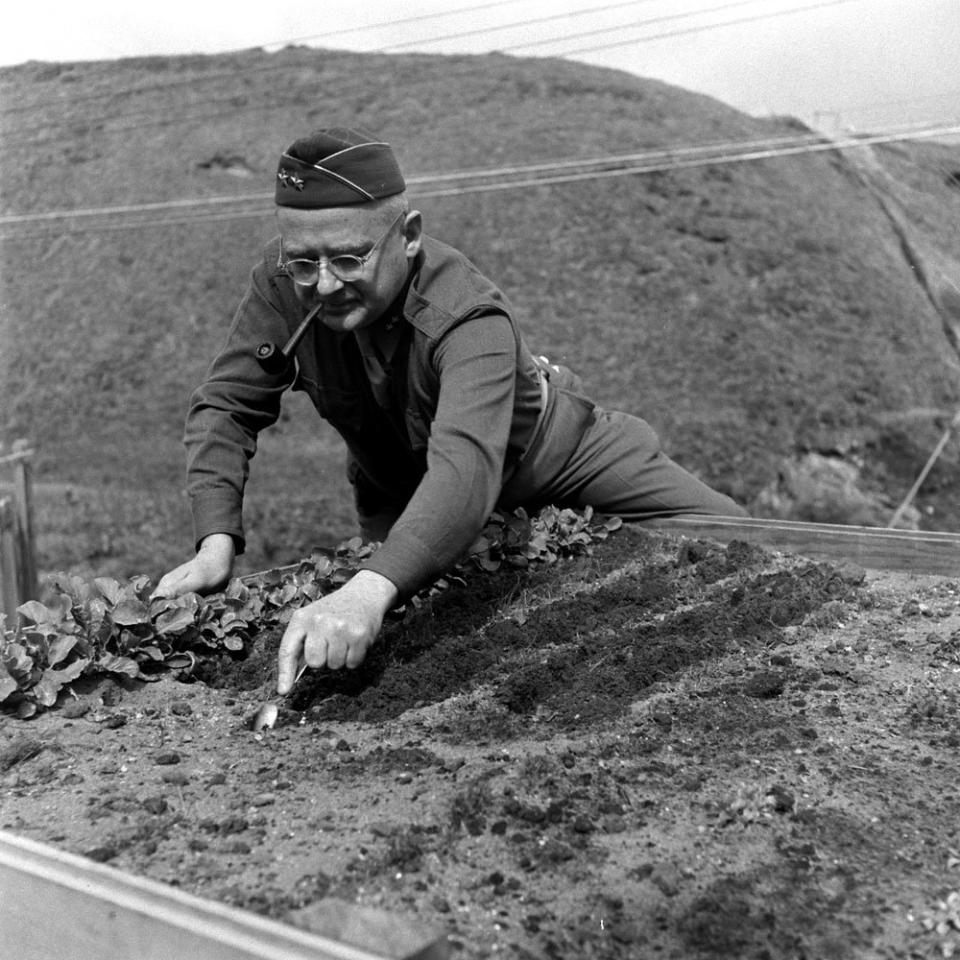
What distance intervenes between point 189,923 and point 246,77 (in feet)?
96.1

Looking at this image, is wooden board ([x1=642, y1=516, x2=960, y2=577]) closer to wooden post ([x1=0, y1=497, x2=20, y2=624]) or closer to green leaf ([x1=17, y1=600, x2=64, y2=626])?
green leaf ([x1=17, y1=600, x2=64, y2=626])

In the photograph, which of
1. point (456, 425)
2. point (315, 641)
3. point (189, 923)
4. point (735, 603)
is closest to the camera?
point (189, 923)

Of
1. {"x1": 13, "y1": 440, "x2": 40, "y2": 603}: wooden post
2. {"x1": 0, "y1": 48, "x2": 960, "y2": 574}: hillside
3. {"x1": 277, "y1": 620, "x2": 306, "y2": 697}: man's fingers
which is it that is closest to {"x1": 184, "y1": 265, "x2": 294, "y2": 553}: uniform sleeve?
{"x1": 277, "y1": 620, "x2": 306, "y2": 697}: man's fingers

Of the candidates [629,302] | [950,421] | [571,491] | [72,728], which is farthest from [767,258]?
[72,728]

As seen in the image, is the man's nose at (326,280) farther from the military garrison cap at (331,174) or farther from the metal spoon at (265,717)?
the metal spoon at (265,717)

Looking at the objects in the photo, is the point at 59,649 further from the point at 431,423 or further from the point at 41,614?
the point at 431,423

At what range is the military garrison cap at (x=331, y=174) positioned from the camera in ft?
9.45

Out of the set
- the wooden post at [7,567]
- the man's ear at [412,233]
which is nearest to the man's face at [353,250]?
the man's ear at [412,233]

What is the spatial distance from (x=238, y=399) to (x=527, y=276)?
18.0 meters

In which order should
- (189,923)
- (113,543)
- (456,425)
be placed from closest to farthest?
(189,923) → (456,425) → (113,543)

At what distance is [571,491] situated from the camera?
12.7ft

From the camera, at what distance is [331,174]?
288cm

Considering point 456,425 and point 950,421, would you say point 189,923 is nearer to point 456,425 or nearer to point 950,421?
point 456,425

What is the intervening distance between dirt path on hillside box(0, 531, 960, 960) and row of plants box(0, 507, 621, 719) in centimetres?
8
